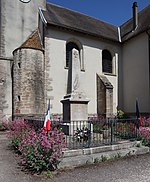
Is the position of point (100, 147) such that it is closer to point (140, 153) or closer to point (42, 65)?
point (140, 153)

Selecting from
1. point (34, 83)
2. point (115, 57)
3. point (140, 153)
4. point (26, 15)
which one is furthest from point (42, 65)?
point (140, 153)

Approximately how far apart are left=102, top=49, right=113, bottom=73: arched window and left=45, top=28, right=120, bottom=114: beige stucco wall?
0.70 meters

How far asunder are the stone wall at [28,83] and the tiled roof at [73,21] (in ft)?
11.0

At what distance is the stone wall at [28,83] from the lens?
13859 millimetres

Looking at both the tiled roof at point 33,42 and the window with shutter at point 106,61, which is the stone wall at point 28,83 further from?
the window with shutter at point 106,61

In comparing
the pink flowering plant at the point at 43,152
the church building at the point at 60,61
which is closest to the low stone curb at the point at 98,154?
the pink flowering plant at the point at 43,152

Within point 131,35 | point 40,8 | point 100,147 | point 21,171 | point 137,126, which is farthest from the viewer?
point 131,35

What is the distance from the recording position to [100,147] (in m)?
6.10

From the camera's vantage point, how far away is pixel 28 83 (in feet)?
46.0

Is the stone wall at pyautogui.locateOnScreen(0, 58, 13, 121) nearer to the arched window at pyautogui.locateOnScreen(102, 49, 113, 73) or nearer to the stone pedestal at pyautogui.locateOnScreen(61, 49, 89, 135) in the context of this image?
the stone pedestal at pyautogui.locateOnScreen(61, 49, 89, 135)

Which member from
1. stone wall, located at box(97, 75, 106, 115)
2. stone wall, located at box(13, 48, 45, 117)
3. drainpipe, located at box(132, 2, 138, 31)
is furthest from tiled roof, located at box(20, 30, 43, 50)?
drainpipe, located at box(132, 2, 138, 31)

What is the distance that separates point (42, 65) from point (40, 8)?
19.3 feet

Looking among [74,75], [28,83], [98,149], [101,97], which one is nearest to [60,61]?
[28,83]

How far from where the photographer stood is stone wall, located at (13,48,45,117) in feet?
45.5
